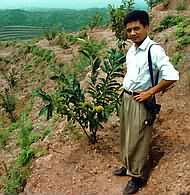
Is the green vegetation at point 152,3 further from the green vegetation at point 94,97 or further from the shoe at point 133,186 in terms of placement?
the shoe at point 133,186

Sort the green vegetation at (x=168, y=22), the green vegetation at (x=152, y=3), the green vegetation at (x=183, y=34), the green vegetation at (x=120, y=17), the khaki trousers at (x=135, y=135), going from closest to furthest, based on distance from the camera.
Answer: the khaki trousers at (x=135, y=135)
the green vegetation at (x=183, y=34)
the green vegetation at (x=120, y=17)
the green vegetation at (x=168, y=22)
the green vegetation at (x=152, y=3)

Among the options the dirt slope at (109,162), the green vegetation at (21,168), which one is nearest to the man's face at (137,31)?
the dirt slope at (109,162)

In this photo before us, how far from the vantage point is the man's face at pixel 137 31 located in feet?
12.6

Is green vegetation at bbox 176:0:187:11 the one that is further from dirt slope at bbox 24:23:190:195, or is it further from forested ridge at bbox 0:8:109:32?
forested ridge at bbox 0:8:109:32

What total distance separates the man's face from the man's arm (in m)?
0.40

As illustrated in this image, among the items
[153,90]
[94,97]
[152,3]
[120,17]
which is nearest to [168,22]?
[120,17]

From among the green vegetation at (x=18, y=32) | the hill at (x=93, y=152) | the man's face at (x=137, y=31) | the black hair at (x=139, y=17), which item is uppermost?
the black hair at (x=139, y=17)

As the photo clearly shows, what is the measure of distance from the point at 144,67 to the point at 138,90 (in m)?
0.22

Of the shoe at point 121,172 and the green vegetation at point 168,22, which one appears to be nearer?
the shoe at point 121,172

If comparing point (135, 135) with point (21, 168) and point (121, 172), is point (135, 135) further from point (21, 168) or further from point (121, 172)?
point (21, 168)

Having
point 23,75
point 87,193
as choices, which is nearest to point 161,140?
point 87,193

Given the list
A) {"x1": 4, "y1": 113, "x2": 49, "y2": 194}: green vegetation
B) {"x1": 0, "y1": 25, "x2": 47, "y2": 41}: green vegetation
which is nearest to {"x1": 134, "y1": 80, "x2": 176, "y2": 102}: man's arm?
{"x1": 4, "y1": 113, "x2": 49, "y2": 194}: green vegetation

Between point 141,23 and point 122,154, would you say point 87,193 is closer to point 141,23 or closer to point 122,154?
point 122,154

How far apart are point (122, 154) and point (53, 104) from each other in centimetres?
98
